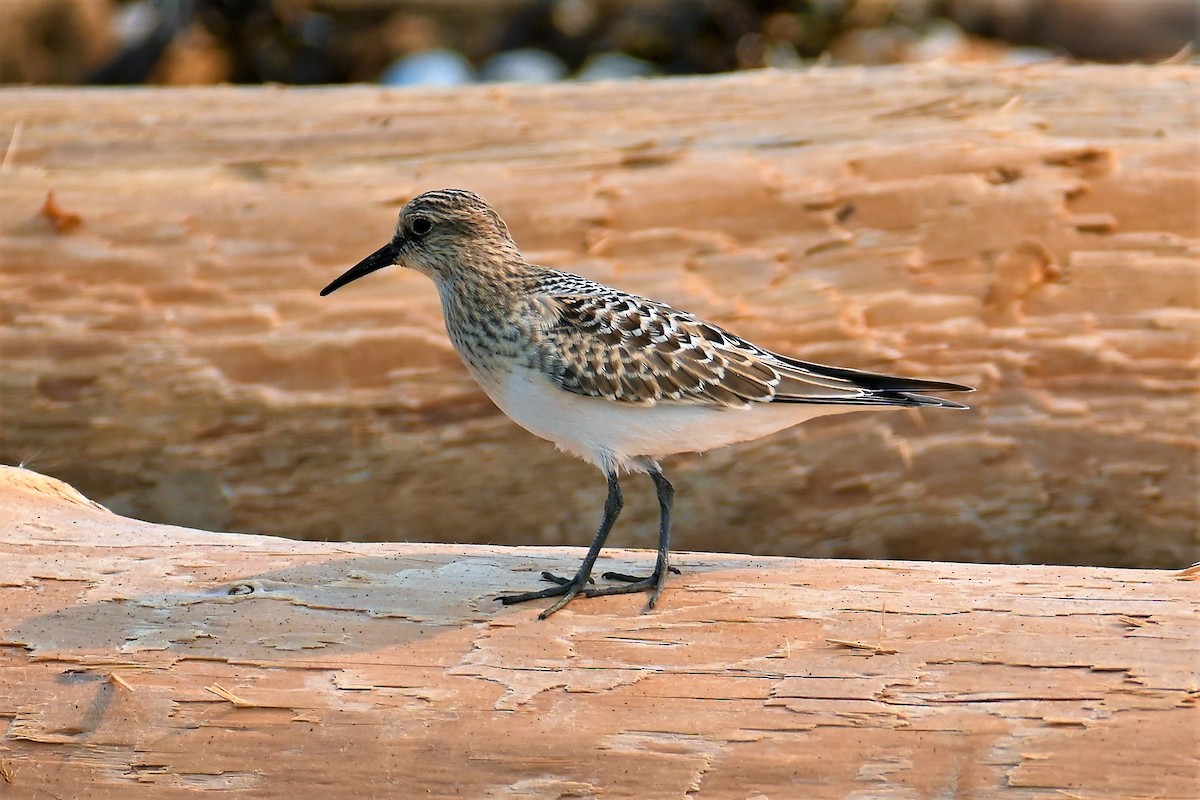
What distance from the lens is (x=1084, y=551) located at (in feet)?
23.0

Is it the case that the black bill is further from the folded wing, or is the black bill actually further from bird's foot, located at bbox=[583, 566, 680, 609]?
bird's foot, located at bbox=[583, 566, 680, 609]

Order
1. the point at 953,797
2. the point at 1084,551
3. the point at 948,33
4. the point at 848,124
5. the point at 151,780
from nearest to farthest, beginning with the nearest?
the point at 953,797, the point at 151,780, the point at 1084,551, the point at 848,124, the point at 948,33

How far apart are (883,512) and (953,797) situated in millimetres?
2916

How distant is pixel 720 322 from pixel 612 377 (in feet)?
6.91

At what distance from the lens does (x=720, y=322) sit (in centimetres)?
710

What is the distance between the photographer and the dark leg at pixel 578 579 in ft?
16.6

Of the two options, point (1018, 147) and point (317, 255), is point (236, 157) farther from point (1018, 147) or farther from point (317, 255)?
point (1018, 147)

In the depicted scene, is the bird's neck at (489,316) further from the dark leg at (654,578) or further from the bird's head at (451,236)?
the dark leg at (654,578)

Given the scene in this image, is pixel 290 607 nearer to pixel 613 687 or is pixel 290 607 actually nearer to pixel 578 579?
pixel 578 579

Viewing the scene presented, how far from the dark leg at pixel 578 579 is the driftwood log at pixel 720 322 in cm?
174

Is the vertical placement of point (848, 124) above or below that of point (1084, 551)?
above

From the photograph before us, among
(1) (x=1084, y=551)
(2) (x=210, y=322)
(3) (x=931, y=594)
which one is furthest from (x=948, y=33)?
(3) (x=931, y=594)

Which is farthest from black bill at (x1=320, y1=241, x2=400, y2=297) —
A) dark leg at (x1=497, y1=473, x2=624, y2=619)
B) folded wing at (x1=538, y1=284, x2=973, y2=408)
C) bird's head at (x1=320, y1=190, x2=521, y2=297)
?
dark leg at (x1=497, y1=473, x2=624, y2=619)

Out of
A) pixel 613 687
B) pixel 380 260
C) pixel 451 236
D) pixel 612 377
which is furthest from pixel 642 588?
pixel 380 260
